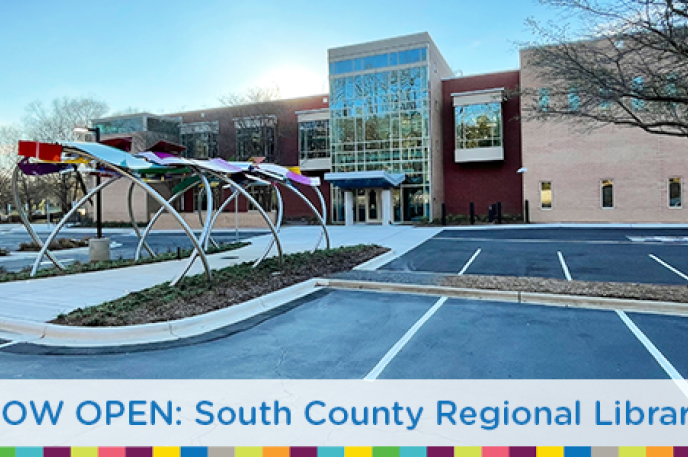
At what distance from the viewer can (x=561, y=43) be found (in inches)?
339

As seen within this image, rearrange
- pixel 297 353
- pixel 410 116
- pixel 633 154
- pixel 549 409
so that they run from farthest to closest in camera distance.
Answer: pixel 410 116 → pixel 633 154 → pixel 297 353 → pixel 549 409

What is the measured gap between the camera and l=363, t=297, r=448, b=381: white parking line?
479cm

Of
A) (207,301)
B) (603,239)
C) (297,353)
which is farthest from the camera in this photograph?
(603,239)

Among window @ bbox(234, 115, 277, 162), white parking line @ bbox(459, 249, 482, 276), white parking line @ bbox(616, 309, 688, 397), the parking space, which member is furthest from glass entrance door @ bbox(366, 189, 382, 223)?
white parking line @ bbox(616, 309, 688, 397)

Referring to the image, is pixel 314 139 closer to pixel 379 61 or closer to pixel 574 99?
pixel 379 61

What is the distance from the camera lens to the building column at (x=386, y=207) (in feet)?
103

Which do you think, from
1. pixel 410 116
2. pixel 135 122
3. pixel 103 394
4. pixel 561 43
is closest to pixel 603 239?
pixel 561 43

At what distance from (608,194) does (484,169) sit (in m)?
8.06

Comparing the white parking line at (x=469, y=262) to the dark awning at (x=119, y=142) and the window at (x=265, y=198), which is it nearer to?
the dark awning at (x=119, y=142)

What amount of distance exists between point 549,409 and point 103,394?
410cm

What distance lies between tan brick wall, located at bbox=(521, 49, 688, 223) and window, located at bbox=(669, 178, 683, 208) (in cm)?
24

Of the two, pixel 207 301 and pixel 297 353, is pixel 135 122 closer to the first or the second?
pixel 207 301

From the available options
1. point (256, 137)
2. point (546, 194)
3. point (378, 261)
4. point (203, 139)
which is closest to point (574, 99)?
point (378, 261)

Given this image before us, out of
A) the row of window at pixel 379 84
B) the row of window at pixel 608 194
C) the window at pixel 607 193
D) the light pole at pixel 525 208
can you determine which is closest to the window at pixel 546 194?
the row of window at pixel 608 194
